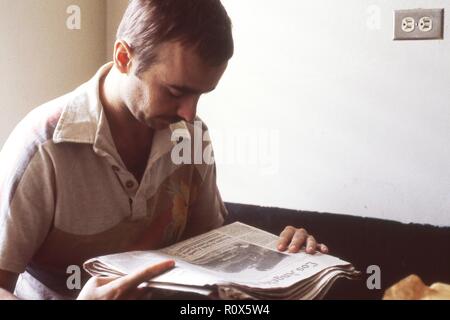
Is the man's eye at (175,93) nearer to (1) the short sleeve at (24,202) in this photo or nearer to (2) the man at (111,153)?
(2) the man at (111,153)

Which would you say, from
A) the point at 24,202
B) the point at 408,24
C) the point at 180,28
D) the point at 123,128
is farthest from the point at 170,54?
the point at 408,24

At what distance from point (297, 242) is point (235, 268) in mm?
128

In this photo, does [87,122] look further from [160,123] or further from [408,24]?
[408,24]

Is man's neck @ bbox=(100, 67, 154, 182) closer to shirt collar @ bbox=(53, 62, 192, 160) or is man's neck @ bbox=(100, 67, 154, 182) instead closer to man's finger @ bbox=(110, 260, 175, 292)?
shirt collar @ bbox=(53, 62, 192, 160)

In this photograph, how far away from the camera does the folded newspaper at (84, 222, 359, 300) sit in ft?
1.89

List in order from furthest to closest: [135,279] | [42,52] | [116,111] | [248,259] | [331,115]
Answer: [331,115] < [42,52] < [116,111] < [248,259] < [135,279]

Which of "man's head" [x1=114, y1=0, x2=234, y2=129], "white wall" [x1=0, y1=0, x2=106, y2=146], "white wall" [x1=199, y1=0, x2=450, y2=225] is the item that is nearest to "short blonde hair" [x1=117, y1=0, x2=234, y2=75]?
"man's head" [x1=114, y1=0, x2=234, y2=129]

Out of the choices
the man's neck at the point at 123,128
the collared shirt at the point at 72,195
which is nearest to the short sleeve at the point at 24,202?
the collared shirt at the point at 72,195

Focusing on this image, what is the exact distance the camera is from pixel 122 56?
29.6 inches

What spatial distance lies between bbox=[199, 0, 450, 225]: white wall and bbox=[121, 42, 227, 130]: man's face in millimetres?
255

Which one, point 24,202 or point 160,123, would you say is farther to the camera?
point 160,123

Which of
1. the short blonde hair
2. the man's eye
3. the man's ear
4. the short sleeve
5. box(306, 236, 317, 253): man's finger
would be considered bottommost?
box(306, 236, 317, 253): man's finger

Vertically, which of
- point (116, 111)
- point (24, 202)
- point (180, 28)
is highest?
point (180, 28)
